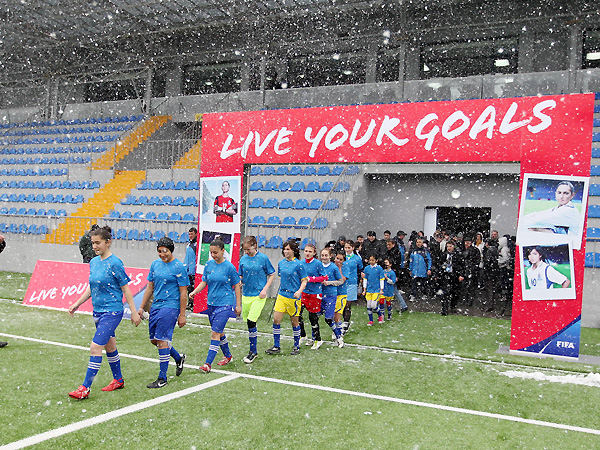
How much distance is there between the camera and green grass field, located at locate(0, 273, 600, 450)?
503 cm

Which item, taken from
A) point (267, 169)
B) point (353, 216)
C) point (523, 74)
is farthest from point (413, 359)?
point (523, 74)

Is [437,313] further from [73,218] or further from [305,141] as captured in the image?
[73,218]

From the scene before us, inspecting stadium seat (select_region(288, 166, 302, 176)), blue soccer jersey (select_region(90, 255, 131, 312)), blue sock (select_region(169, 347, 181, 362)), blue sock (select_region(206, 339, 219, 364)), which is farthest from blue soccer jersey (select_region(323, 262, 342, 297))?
stadium seat (select_region(288, 166, 302, 176))

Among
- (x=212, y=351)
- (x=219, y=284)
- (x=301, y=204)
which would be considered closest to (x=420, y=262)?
(x=301, y=204)

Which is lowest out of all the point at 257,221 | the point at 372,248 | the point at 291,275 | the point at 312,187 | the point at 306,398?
the point at 306,398

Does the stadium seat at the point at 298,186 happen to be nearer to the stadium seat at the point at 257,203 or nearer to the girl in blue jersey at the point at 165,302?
the stadium seat at the point at 257,203

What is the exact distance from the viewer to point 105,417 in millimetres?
5320

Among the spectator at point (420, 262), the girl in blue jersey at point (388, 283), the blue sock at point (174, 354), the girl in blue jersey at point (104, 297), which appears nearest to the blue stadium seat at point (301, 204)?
the spectator at point (420, 262)

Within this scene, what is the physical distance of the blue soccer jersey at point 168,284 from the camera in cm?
654

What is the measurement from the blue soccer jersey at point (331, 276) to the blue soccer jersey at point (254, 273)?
119 cm

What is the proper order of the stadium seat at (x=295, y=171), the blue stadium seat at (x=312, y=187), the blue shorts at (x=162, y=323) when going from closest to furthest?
the blue shorts at (x=162, y=323)
the blue stadium seat at (x=312, y=187)
the stadium seat at (x=295, y=171)

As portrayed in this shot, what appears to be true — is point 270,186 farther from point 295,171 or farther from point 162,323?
point 162,323

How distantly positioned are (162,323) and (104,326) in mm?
694

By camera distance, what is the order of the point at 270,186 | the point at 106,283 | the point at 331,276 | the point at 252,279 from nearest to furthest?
the point at 106,283
the point at 252,279
the point at 331,276
the point at 270,186
